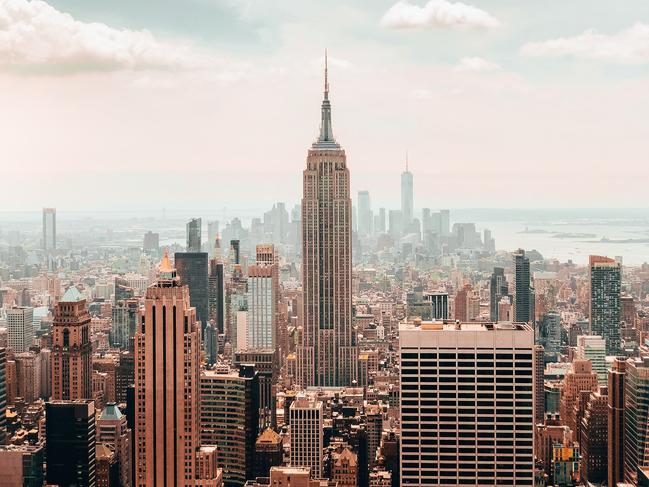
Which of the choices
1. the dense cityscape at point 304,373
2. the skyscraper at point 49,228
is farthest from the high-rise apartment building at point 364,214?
the skyscraper at point 49,228

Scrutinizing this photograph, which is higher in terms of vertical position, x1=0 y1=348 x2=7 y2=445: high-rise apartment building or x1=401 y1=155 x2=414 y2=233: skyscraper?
x1=401 y1=155 x2=414 y2=233: skyscraper

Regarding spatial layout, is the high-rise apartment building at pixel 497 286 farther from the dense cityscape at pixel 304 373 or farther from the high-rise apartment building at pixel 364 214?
the high-rise apartment building at pixel 364 214

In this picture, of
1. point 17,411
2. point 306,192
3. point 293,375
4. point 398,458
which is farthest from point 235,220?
point 306,192

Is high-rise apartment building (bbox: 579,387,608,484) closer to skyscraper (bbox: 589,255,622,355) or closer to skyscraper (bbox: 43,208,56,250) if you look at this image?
skyscraper (bbox: 589,255,622,355)

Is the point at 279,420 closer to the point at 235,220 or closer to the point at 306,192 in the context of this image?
the point at 235,220

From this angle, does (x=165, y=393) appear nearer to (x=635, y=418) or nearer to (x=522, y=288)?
(x=635, y=418)

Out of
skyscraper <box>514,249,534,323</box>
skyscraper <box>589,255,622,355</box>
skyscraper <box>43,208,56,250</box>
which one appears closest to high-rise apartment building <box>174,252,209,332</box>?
skyscraper <box>43,208,56,250</box>

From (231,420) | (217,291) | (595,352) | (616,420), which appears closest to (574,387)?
(595,352)

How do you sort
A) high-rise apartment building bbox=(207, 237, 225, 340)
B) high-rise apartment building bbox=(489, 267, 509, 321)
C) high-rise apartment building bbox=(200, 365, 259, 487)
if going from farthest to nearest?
high-rise apartment building bbox=(207, 237, 225, 340), high-rise apartment building bbox=(489, 267, 509, 321), high-rise apartment building bbox=(200, 365, 259, 487)
